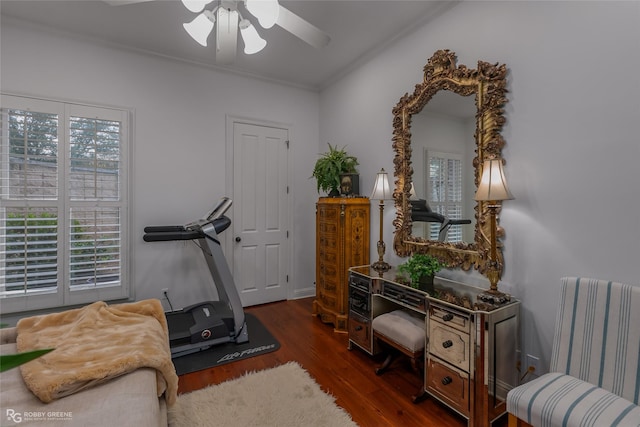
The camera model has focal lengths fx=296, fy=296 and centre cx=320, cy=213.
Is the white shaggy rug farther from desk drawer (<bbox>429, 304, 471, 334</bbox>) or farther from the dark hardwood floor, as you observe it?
desk drawer (<bbox>429, 304, 471, 334</bbox>)

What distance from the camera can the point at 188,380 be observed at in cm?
234

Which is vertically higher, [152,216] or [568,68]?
[568,68]

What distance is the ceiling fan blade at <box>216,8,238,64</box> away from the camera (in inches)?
68.0

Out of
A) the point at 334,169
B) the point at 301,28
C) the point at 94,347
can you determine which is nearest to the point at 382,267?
the point at 334,169

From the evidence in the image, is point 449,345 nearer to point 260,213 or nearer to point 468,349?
point 468,349

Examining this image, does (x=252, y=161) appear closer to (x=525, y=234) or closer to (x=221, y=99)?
(x=221, y=99)

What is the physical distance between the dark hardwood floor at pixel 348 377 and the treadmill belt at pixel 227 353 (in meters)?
0.06

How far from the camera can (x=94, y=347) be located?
4.76ft

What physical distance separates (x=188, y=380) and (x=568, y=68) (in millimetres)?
3425

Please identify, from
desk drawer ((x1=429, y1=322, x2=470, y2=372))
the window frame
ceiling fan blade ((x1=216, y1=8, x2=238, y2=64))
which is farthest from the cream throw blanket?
the window frame

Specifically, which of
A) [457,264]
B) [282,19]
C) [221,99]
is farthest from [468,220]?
[221,99]

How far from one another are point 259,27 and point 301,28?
1.36 metres

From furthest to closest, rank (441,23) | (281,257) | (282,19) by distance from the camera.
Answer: (281,257) → (441,23) → (282,19)

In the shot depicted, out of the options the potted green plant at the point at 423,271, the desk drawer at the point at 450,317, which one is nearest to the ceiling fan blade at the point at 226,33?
the potted green plant at the point at 423,271
